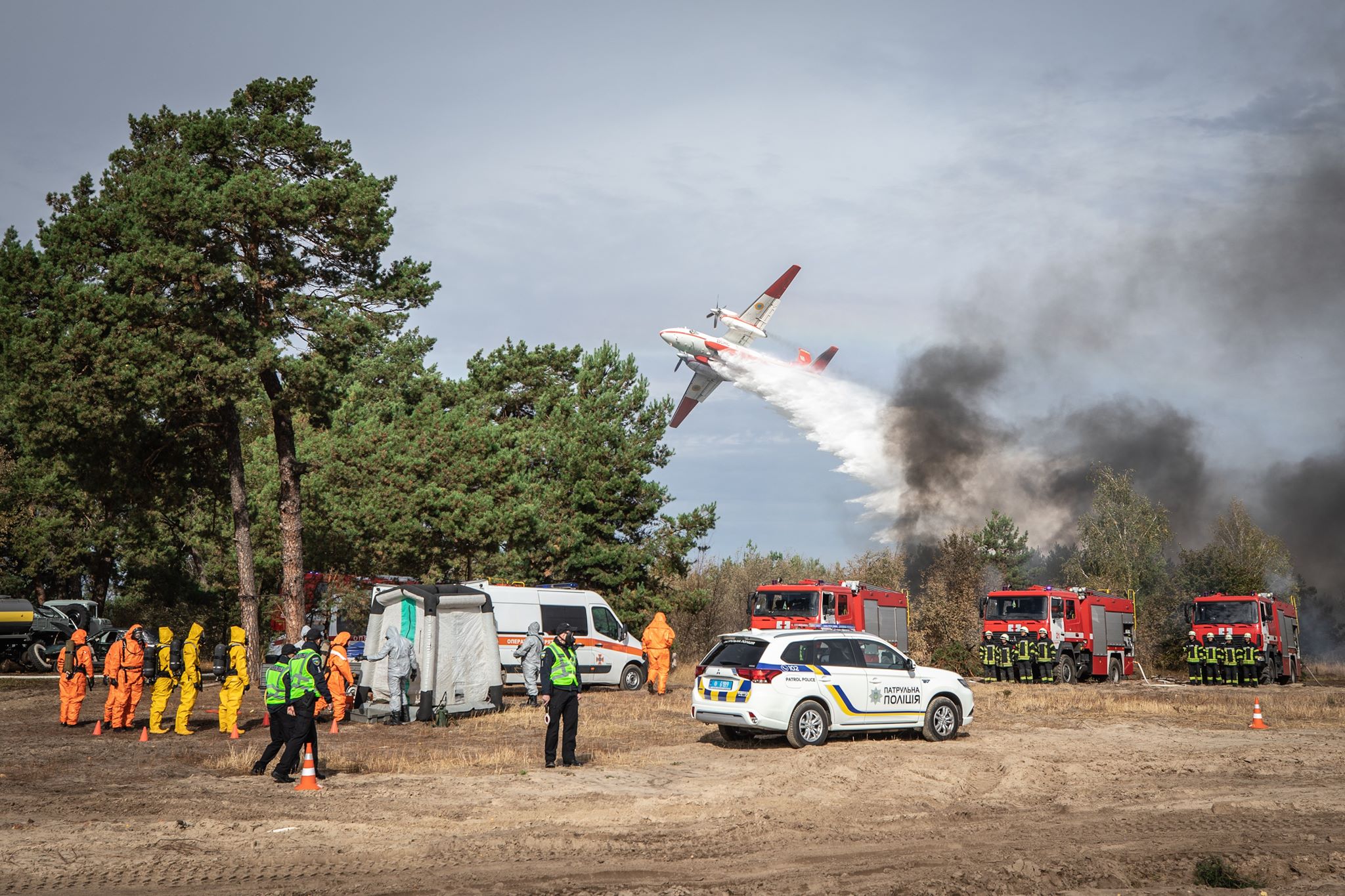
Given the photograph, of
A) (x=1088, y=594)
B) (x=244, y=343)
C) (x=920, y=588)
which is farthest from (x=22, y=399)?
(x=920, y=588)

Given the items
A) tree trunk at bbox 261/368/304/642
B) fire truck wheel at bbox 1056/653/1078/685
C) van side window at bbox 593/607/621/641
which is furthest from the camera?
fire truck wheel at bbox 1056/653/1078/685

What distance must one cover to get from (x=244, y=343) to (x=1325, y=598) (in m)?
63.6

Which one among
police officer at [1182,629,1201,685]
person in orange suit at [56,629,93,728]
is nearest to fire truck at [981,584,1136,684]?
police officer at [1182,629,1201,685]

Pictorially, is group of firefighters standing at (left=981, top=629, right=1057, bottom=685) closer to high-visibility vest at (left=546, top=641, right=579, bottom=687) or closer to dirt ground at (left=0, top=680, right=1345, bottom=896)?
dirt ground at (left=0, top=680, right=1345, bottom=896)

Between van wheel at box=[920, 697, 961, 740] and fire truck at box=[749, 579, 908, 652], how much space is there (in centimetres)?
1079

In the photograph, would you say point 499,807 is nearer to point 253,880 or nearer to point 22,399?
point 253,880

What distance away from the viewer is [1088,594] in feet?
105

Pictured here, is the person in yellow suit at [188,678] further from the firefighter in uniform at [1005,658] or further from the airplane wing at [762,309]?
the airplane wing at [762,309]

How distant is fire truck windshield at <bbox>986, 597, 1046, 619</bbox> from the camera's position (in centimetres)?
3059

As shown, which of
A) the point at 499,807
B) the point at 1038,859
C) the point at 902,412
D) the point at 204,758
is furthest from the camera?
the point at 902,412

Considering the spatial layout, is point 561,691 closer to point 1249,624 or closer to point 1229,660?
point 1229,660

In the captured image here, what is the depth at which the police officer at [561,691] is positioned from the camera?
13656mm

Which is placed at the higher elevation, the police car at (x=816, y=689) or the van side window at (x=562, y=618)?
the van side window at (x=562, y=618)

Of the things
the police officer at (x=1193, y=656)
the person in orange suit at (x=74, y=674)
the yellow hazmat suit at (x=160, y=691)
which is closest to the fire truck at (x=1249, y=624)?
the police officer at (x=1193, y=656)
